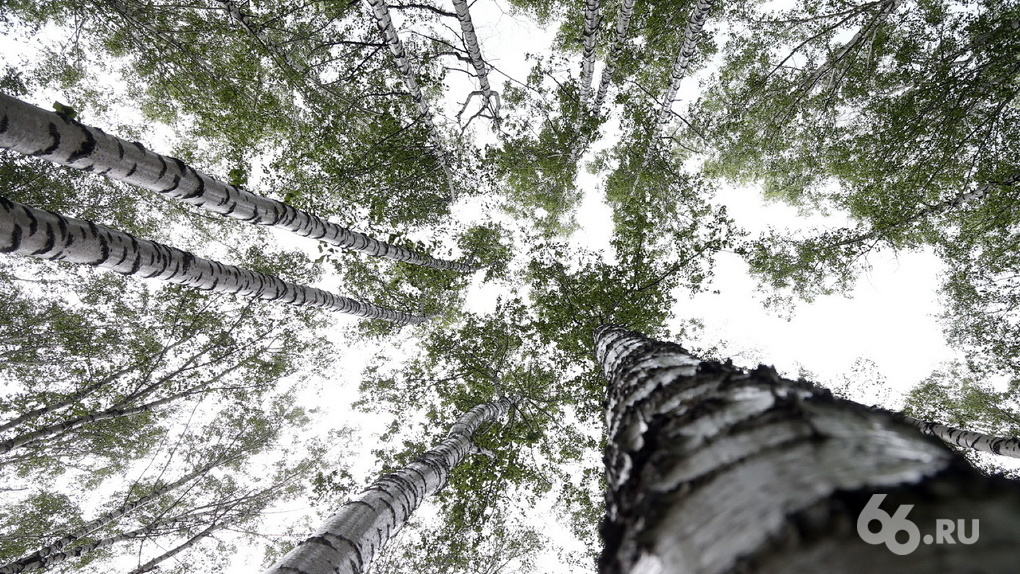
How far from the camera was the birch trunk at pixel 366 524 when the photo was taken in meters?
2.72

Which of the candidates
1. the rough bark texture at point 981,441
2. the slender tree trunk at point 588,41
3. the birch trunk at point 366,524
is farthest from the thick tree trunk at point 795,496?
the slender tree trunk at point 588,41

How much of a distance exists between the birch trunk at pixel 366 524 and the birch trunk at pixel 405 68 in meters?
6.47

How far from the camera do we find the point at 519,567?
9328 mm

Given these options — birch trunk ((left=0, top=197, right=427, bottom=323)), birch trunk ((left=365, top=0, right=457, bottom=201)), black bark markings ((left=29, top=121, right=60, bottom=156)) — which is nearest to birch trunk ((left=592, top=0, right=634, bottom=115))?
birch trunk ((left=365, top=0, right=457, bottom=201))

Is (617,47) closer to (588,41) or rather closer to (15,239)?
(588,41)

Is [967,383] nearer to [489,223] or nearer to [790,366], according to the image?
[790,366]

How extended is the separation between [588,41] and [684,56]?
2.10 meters

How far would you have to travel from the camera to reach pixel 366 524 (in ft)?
10.7

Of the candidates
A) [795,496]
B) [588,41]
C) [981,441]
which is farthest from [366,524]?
[981,441]

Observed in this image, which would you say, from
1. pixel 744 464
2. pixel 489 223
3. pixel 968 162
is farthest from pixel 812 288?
pixel 744 464

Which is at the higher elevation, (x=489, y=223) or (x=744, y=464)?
(x=489, y=223)

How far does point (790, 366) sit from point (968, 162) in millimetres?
6576

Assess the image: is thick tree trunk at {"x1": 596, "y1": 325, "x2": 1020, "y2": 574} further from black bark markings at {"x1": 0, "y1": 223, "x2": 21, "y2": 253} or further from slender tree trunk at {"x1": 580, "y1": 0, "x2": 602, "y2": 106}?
slender tree trunk at {"x1": 580, "y1": 0, "x2": 602, "y2": 106}

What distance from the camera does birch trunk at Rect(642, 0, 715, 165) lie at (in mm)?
6574
